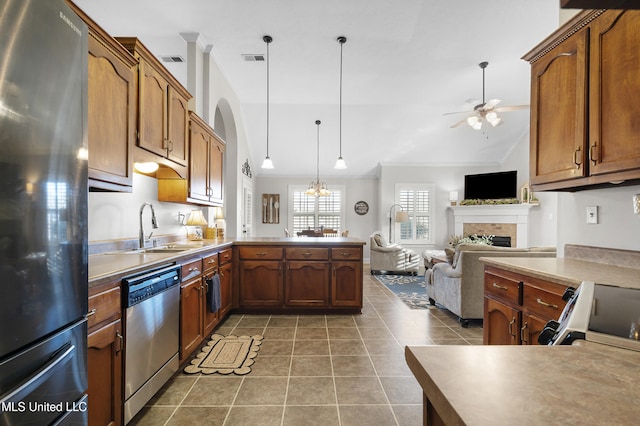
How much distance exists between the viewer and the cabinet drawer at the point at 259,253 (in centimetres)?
369

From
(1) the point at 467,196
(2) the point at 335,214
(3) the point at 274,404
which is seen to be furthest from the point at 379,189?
(3) the point at 274,404

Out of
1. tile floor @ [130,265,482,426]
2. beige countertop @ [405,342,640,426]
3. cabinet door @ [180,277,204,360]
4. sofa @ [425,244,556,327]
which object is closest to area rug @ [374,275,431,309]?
sofa @ [425,244,556,327]

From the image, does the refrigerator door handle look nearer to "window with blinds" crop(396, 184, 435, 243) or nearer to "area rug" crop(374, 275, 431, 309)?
"area rug" crop(374, 275, 431, 309)

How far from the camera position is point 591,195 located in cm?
215

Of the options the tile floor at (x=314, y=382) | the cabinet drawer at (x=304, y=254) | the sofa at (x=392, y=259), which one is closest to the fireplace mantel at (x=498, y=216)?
the sofa at (x=392, y=259)

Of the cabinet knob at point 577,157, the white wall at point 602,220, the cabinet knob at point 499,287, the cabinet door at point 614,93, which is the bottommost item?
the cabinet knob at point 499,287

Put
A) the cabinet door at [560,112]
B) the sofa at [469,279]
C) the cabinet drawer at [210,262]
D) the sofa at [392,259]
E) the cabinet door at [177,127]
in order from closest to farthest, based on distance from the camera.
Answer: the cabinet door at [560,112], the cabinet door at [177,127], the cabinet drawer at [210,262], the sofa at [469,279], the sofa at [392,259]

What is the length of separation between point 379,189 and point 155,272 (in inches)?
290

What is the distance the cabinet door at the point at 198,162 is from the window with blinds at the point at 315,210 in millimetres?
5399

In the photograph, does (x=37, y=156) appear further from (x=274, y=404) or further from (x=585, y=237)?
(x=585, y=237)

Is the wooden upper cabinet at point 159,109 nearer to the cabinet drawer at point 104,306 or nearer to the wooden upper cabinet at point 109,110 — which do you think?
the wooden upper cabinet at point 109,110

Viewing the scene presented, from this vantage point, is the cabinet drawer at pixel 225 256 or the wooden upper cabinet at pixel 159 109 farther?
the cabinet drawer at pixel 225 256

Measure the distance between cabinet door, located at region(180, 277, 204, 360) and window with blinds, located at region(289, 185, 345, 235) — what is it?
6.37m

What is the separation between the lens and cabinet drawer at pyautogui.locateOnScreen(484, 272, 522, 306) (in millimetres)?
1893
